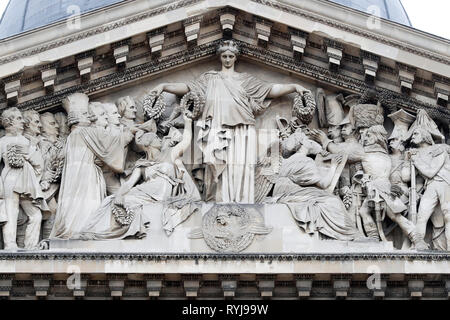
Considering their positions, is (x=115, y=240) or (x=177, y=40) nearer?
(x=115, y=240)

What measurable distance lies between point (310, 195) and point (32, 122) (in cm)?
434

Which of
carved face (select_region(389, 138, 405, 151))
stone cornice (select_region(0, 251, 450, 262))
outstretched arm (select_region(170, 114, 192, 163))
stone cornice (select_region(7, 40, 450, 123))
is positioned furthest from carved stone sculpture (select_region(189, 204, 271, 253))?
stone cornice (select_region(7, 40, 450, 123))

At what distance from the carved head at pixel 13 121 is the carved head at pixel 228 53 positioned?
318 centimetres

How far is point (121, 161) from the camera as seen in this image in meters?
23.7

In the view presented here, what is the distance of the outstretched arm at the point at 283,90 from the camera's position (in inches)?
954

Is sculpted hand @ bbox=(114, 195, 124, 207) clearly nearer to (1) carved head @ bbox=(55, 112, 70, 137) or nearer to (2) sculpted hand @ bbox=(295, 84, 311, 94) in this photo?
(1) carved head @ bbox=(55, 112, 70, 137)

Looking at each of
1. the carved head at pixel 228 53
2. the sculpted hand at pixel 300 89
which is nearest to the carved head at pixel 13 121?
the carved head at pixel 228 53

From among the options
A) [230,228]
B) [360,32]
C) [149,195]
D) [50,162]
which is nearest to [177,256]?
[230,228]

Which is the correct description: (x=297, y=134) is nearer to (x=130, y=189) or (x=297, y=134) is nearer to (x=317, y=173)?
(x=317, y=173)

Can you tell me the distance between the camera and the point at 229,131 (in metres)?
23.7

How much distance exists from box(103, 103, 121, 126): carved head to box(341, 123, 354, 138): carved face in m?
3.39

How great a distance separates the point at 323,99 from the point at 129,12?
325 centimetres

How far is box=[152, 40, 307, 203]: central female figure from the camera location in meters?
23.4
